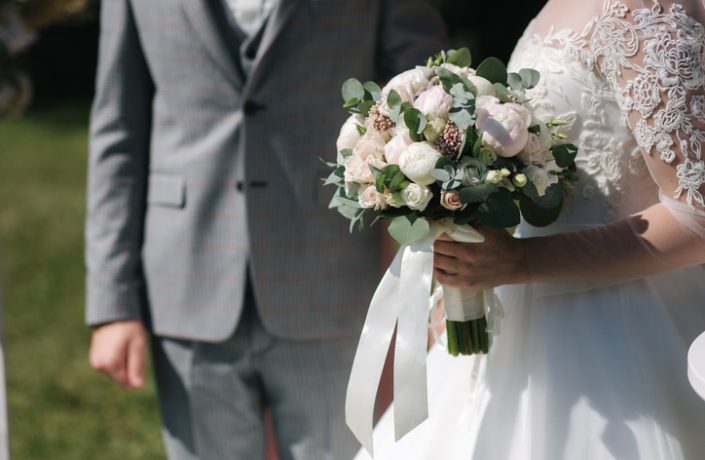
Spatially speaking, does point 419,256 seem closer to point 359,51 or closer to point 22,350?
point 359,51

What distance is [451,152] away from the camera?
1698mm

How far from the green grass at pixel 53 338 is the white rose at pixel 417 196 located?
1.64 metres

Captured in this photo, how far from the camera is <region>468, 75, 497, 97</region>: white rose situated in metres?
1.75

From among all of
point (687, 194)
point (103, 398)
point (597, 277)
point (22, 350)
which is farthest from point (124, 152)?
point (22, 350)

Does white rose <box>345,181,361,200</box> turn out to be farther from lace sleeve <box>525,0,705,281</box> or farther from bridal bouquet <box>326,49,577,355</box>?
lace sleeve <box>525,0,705,281</box>

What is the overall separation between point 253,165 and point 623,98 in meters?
1.01

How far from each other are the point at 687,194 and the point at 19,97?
2.21 metres

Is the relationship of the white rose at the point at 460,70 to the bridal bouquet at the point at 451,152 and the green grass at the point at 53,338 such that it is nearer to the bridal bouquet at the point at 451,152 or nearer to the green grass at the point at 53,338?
the bridal bouquet at the point at 451,152

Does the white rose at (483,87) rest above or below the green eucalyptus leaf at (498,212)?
above

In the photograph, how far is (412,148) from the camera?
1696mm

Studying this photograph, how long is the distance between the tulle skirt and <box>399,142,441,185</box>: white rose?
17.4 inches

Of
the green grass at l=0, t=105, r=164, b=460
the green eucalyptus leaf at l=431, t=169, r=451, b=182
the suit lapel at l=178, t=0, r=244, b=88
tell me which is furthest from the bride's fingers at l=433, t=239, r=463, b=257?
the green grass at l=0, t=105, r=164, b=460

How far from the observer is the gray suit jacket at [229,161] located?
2.43 m

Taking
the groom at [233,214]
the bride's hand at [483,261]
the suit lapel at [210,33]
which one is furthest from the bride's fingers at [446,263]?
the suit lapel at [210,33]
